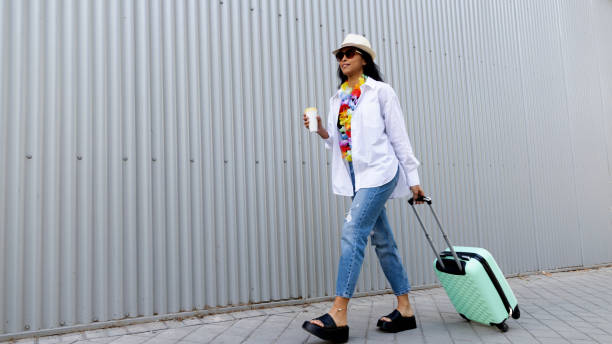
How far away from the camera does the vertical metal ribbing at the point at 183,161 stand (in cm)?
342

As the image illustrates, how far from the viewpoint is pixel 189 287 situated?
3.42 metres

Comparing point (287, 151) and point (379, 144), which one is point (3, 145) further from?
point (379, 144)

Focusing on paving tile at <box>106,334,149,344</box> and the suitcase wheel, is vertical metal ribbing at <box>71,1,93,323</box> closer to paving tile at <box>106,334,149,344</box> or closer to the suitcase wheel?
paving tile at <box>106,334,149,344</box>

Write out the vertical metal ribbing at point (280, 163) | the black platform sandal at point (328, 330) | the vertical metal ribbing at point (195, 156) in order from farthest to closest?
the vertical metal ribbing at point (280, 163)
the vertical metal ribbing at point (195, 156)
the black platform sandal at point (328, 330)

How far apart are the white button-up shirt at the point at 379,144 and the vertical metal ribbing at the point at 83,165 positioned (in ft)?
5.31

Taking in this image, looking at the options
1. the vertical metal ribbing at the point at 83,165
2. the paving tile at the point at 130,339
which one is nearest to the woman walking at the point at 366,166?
the paving tile at the point at 130,339

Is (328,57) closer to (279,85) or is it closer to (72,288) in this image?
(279,85)

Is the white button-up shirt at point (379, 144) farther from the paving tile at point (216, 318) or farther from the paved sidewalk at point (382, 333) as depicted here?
the paving tile at point (216, 318)

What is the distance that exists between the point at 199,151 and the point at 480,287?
6.95 feet

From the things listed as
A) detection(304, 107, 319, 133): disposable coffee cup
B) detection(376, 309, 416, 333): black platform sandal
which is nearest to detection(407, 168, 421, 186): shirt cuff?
detection(304, 107, 319, 133): disposable coffee cup

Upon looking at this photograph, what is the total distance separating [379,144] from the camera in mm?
3062

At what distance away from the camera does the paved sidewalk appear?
2.89 meters

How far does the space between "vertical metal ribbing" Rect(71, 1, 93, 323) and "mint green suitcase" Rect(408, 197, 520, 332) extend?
2104 millimetres

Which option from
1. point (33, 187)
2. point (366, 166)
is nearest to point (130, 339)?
point (33, 187)
